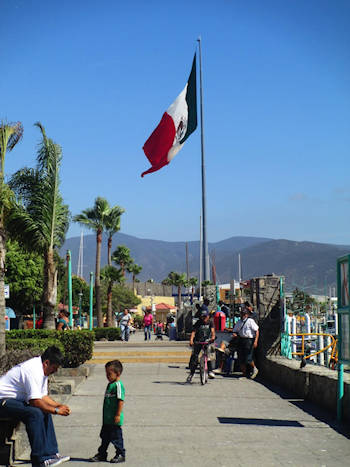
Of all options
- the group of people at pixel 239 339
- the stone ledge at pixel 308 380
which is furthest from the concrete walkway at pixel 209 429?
the group of people at pixel 239 339

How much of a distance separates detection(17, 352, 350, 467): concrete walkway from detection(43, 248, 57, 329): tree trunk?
20.6 feet

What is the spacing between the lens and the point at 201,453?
292 inches

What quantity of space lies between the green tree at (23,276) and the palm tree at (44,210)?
36.5 meters

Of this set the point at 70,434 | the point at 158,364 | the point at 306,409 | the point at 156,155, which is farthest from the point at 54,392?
the point at 156,155

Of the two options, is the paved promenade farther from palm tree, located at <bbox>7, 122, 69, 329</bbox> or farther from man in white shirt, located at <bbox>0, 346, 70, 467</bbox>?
palm tree, located at <bbox>7, 122, 69, 329</bbox>

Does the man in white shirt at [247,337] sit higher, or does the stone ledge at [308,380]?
the man in white shirt at [247,337]

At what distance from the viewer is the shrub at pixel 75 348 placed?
15949 mm

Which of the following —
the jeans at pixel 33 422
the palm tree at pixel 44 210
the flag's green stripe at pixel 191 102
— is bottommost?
the jeans at pixel 33 422

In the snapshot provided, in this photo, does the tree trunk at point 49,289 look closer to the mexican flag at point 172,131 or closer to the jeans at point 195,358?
the mexican flag at point 172,131

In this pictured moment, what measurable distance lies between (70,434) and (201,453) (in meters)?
1.98

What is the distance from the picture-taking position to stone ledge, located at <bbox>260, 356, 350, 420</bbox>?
10.3 metres

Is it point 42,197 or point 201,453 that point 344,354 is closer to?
point 201,453

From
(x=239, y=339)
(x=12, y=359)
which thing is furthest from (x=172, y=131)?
(x=12, y=359)

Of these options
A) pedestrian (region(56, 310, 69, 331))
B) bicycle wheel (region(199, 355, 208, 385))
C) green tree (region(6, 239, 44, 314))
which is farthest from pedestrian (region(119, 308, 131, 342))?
green tree (region(6, 239, 44, 314))
